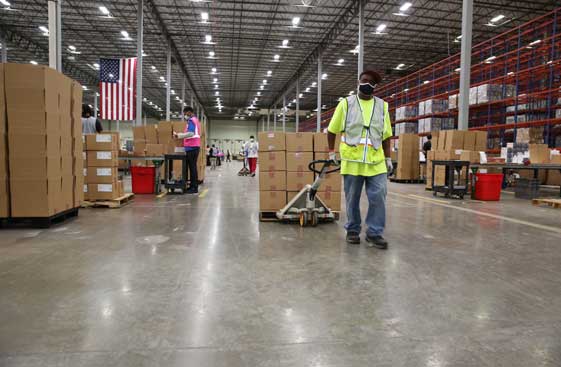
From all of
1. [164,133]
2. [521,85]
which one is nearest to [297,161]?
[164,133]

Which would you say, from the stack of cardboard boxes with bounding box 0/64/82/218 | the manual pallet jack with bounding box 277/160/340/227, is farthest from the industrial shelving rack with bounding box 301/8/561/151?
the stack of cardboard boxes with bounding box 0/64/82/218

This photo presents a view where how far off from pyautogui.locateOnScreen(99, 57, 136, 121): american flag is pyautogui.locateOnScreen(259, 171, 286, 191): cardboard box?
9663 millimetres

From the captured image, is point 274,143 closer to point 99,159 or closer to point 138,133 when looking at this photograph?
point 99,159

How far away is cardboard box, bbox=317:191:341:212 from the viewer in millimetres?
5828

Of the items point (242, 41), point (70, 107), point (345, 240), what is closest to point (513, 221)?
point (345, 240)

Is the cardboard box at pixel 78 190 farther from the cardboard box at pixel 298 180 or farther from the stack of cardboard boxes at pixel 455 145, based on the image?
the stack of cardboard boxes at pixel 455 145

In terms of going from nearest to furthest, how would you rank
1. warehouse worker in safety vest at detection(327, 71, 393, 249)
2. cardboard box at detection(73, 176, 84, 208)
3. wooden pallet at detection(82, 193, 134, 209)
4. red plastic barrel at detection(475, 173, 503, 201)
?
warehouse worker in safety vest at detection(327, 71, 393, 249), cardboard box at detection(73, 176, 84, 208), wooden pallet at detection(82, 193, 134, 209), red plastic barrel at detection(475, 173, 503, 201)

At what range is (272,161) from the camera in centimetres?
580

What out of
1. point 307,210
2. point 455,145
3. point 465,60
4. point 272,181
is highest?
point 465,60

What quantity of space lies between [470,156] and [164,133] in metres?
8.29

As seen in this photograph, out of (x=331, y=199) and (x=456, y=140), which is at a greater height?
(x=456, y=140)

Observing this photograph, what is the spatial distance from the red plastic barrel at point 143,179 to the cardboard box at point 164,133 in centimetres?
209

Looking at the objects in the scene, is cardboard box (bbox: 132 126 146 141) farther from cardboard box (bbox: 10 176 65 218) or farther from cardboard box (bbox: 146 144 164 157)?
cardboard box (bbox: 10 176 65 218)

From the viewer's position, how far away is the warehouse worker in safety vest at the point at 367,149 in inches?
161
